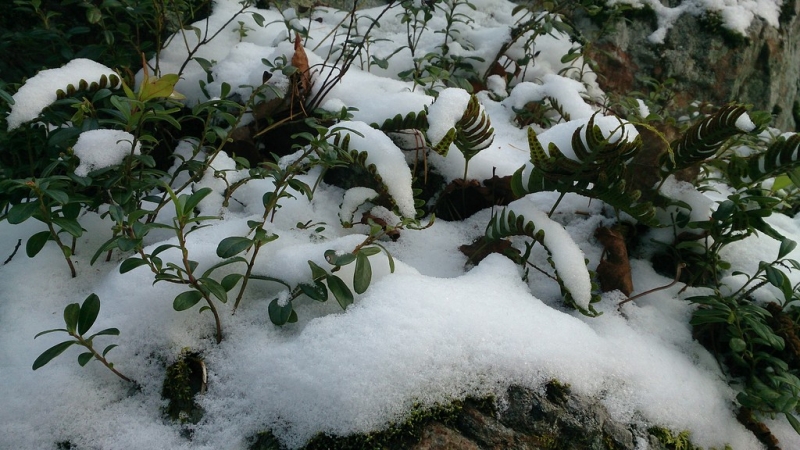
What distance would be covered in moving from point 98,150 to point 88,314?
20.9 inches

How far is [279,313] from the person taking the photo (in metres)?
1.34

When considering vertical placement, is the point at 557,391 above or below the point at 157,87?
below

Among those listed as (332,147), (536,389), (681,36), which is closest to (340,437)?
(536,389)

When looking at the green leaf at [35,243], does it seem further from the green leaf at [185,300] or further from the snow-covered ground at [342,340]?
the green leaf at [185,300]

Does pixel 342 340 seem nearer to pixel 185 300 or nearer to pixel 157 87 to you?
pixel 185 300

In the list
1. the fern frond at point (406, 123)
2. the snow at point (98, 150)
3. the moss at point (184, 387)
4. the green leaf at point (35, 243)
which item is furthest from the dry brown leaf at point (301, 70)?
the moss at point (184, 387)

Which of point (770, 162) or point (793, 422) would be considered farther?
point (770, 162)

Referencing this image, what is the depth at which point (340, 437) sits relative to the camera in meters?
1.14

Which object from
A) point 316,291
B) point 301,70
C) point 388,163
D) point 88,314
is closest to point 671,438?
point 316,291

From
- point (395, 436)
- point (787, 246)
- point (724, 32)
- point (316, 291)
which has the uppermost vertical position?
point (724, 32)

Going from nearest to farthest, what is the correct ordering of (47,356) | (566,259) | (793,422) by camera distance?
1. (47,356)
2. (793,422)
3. (566,259)

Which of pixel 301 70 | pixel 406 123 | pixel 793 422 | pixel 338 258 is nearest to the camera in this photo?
pixel 338 258

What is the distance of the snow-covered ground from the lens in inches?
46.7

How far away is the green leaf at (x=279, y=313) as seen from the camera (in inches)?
52.3
